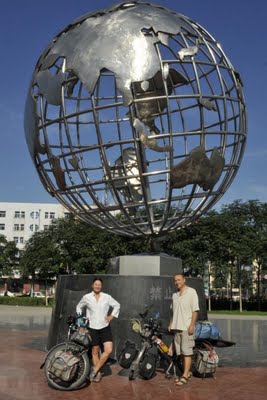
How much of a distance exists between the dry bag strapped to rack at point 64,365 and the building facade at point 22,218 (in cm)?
7168

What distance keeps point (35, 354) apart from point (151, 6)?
22.2ft

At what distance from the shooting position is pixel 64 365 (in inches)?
258

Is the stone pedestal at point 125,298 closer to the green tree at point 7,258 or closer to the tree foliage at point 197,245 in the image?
the tree foliage at point 197,245

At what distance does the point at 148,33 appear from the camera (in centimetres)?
866

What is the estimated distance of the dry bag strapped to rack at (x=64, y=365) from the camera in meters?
6.53

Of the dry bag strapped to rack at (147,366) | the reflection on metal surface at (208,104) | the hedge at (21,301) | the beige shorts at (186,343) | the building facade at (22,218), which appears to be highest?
the building facade at (22,218)

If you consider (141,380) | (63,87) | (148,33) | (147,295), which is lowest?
(141,380)

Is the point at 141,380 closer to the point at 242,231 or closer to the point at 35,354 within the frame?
the point at 35,354

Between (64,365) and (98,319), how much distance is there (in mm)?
764

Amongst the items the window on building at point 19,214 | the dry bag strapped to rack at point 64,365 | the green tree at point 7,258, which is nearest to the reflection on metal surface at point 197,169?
the dry bag strapped to rack at point 64,365

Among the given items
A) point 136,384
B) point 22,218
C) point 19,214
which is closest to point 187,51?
point 136,384

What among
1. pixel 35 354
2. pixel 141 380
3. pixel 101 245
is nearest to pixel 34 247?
pixel 101 245

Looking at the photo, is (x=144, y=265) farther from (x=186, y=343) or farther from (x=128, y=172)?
(x=186, y=343)

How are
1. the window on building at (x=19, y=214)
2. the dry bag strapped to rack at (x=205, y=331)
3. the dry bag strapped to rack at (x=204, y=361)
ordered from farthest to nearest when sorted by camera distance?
the window on building at (x=19, y=214), the dry bag strapped to rack at (x=205, y=331), the dry bag strapped to rack at (x=204, y=361)
